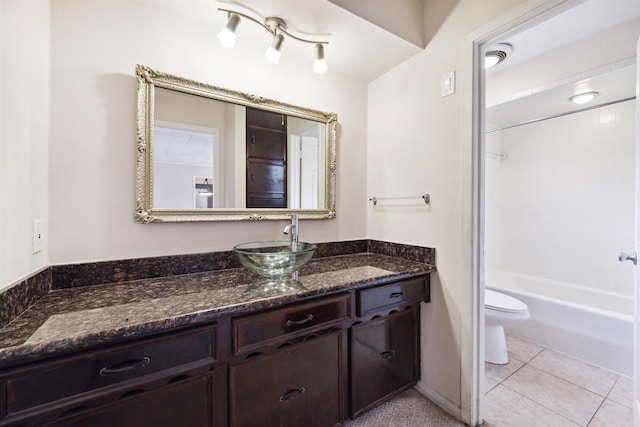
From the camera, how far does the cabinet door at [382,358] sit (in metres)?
1.37

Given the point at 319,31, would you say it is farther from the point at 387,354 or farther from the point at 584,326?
the point at 584,326

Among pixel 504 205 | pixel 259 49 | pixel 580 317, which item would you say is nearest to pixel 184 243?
pixel 259 49

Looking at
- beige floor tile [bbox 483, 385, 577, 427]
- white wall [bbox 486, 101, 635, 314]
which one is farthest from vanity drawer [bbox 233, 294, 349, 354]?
Answer: white wall [bbox 486, 101, 635, 314]

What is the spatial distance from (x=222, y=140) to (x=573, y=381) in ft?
8.86

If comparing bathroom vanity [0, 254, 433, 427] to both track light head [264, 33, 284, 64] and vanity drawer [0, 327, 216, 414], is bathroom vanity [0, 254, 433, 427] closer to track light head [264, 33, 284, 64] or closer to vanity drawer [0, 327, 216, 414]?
vanity drawer [0, 327, 216, 414]

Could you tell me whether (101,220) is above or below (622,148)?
below

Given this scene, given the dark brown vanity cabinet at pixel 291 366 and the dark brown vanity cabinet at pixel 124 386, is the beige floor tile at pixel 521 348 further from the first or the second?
the dark brown vanity cabinet at pixel 124 386

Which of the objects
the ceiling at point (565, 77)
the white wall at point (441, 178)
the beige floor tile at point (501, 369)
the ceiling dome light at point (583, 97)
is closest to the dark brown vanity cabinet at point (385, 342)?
the white wall at point (441, 178)

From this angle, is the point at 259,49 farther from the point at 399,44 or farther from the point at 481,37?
the point at 481,37

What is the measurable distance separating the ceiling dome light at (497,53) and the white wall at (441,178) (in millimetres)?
763

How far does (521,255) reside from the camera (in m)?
3.04

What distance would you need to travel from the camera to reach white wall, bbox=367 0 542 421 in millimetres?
1430

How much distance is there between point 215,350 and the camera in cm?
95

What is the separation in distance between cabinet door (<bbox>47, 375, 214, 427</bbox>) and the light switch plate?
178 centimetres
